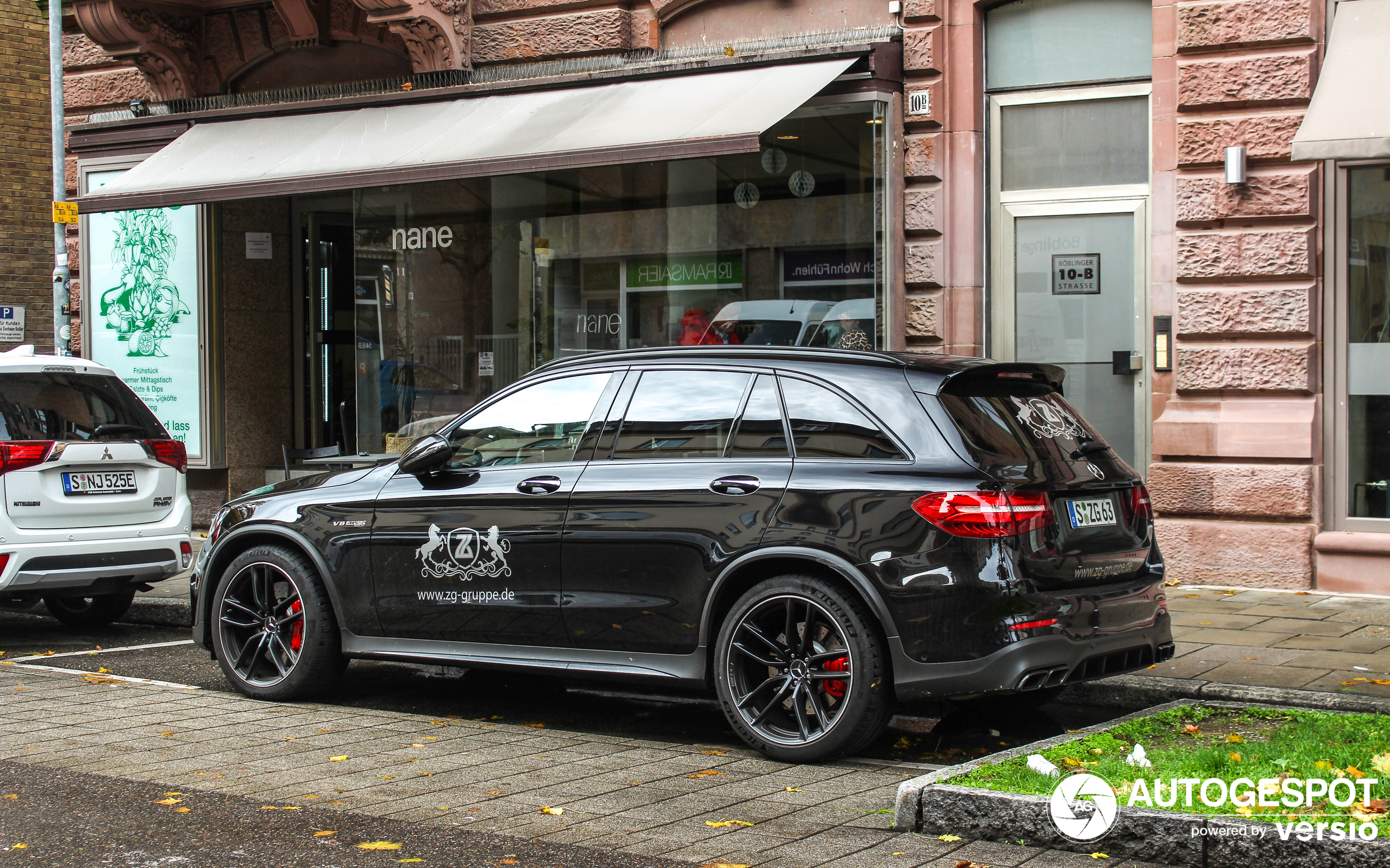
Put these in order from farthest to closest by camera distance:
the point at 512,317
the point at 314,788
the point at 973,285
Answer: the point at 512,317 → the point at 973,285 → the point at 314,788

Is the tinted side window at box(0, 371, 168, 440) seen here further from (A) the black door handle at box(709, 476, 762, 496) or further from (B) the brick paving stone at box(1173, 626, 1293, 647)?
(B) the brick paving stone at box(1173, 626, 1293, 647)

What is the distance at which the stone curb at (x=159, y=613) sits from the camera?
10.1 metres

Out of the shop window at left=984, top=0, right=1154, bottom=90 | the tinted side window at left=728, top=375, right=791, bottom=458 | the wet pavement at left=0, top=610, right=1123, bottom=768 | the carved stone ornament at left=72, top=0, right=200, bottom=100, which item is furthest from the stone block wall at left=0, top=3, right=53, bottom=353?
the tinted side window at left=728, top=375, right=791, bottom=458

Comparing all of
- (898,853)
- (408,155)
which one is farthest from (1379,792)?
(408,155)

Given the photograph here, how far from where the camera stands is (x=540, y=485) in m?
6.38

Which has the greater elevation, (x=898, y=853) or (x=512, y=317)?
(x=512, y=317)

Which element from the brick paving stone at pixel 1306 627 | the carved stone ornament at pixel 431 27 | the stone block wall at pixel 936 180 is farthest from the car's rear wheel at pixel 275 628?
the carved stone ornament at pixel 431 27

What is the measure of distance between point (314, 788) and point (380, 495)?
6.05 feet

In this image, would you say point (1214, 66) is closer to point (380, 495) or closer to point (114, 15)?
point (380, 495)

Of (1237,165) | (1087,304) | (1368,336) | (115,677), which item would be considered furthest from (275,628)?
(1368,336)

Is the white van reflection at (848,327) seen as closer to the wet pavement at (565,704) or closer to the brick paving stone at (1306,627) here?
the brick paving stone at (1306,627)

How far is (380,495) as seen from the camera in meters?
6.82

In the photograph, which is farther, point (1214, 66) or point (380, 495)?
point (1214, 66)

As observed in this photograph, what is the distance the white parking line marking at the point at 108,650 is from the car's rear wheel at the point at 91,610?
2.77 ft
